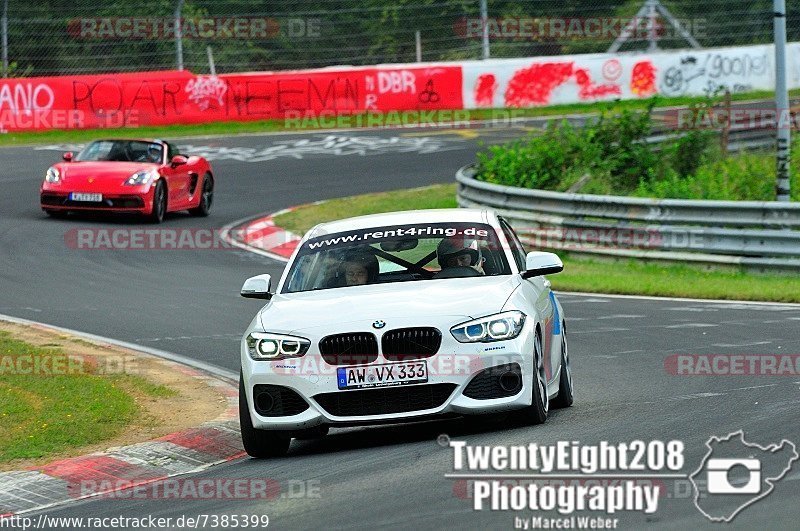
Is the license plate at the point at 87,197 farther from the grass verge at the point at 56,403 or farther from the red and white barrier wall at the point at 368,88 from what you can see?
the red and white barrier wall at the point at 368,88

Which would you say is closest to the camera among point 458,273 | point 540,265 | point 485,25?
point 540,265

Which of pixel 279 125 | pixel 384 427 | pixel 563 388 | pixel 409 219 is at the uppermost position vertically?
pixel 409 219

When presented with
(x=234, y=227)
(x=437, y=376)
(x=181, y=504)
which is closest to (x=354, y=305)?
(x=437, y=376)

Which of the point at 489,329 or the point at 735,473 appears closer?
the point at 735,473

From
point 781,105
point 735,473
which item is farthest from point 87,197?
point 735,473

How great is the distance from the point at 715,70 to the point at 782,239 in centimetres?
2521

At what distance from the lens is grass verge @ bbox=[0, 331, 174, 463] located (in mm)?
9250

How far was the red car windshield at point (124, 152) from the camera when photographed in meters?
23.6

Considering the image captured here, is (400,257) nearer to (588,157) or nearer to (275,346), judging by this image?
(275,346)

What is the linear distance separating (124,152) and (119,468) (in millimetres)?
15691

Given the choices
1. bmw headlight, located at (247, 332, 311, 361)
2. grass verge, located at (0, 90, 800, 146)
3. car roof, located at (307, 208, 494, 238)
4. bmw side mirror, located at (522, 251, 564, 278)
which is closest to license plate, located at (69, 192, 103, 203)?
grass verge, located at (0, 90, 800, 146)

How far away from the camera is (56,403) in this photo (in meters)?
10.3

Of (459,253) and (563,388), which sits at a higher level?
(459,253)

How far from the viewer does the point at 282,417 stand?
→ 28.0ft
